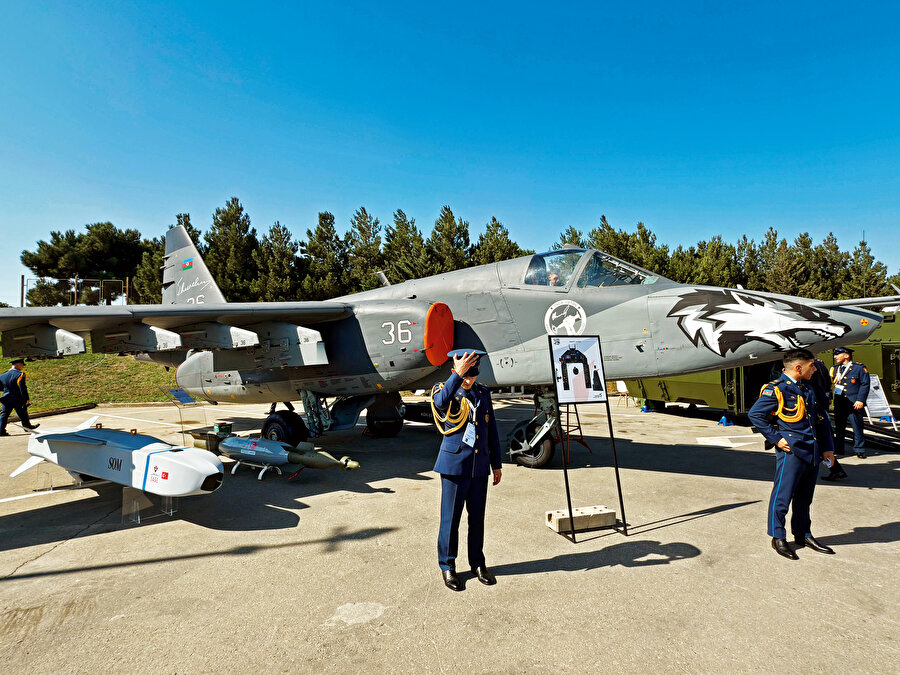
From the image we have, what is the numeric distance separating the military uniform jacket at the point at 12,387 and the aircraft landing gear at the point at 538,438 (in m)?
12.5

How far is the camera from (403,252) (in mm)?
29641

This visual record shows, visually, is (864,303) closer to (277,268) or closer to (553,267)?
(553,267)

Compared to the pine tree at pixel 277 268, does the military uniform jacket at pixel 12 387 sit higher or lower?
lower

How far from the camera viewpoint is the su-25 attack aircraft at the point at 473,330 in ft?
19.2

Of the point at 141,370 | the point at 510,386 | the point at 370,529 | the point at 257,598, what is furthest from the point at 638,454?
the point at 141,370

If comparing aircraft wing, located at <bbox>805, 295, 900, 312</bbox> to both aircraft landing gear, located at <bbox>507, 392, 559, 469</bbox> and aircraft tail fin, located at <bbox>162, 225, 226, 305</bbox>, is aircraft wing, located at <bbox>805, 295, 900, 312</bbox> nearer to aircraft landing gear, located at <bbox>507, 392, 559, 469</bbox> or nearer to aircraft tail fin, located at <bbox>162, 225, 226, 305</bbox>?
aircraft landing gear, located at <bbox>507, 392, 559, 469</bbox>

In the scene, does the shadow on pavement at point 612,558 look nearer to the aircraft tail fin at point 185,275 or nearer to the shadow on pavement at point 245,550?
the shadow on pavement at point 245,550

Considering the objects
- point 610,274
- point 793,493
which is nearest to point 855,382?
point 610,274

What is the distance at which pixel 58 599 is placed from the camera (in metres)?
3.68

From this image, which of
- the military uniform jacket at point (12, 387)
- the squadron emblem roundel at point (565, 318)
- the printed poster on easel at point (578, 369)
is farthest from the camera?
the military uniform jacket at point (12, 387)

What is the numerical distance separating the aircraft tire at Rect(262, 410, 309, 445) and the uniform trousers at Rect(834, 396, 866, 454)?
9545 millimetres

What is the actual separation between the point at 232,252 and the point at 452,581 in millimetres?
31056

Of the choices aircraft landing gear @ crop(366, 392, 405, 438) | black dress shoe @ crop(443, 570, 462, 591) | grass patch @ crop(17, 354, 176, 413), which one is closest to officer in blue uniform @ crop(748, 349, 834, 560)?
black dress shoe @ crop(443, 570, 462, 591)

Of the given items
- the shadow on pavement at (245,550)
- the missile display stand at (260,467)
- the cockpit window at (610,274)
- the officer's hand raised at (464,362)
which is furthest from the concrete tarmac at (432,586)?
the cockpit window at (610,274)
